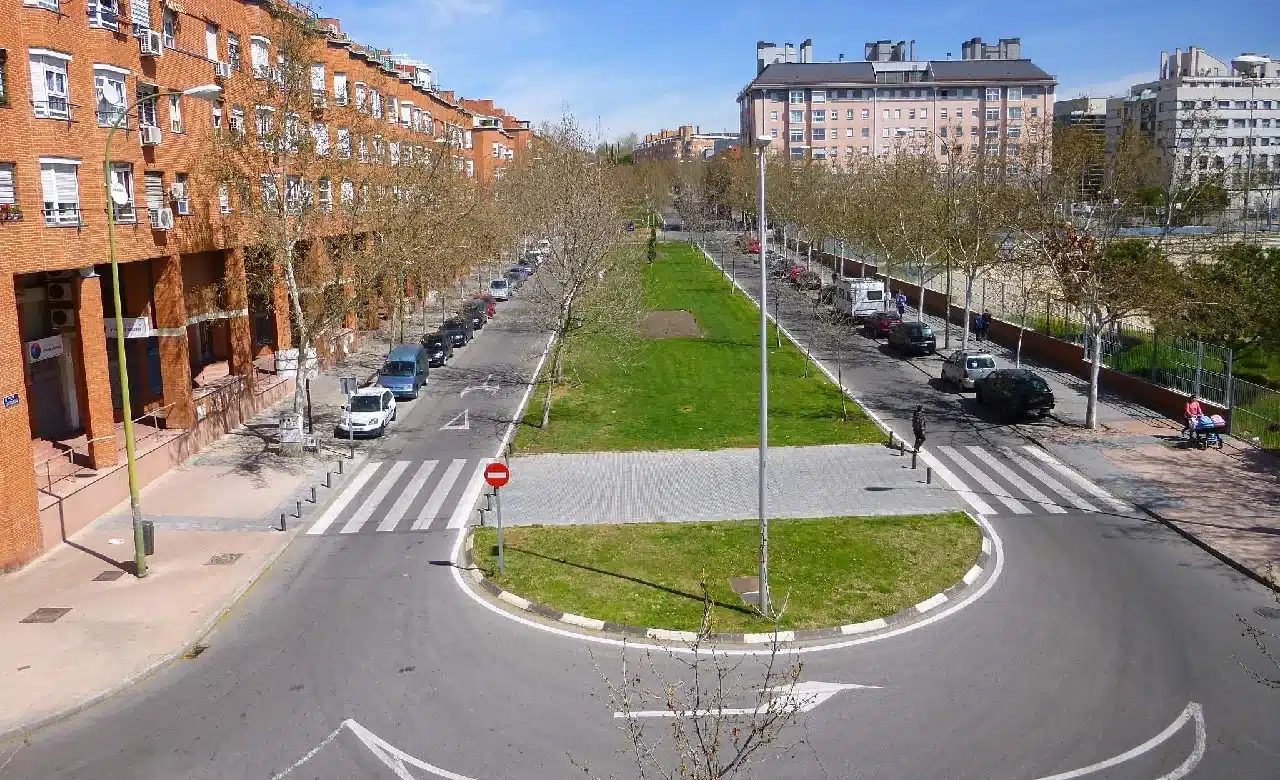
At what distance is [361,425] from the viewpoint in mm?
30172

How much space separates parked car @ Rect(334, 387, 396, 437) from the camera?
30188mm

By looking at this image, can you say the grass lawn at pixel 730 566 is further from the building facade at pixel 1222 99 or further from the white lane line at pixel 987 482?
the building facade at pixel 1222 99

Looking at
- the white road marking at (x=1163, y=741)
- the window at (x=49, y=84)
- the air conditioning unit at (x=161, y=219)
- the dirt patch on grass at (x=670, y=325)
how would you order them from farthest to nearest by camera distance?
the dirt patch on grass at (x=670, y=325) < the air conditioning unit at (x=161, y=219) < the window at (x=49, y=84) < the white road marking at (x=1163, y=741)

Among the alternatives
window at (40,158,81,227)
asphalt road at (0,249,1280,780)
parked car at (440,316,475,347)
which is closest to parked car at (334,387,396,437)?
window at (40,158,81,227)

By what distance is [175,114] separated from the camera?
28625mm

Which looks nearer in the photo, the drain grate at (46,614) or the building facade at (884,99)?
the drain grate at (46,614)

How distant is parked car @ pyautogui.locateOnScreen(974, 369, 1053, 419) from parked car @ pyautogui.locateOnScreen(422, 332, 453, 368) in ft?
76.3

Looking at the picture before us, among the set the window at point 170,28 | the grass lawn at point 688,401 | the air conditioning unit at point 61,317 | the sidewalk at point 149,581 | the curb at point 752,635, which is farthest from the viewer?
the grass lawn at point 688,401

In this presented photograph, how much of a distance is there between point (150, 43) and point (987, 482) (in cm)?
2570

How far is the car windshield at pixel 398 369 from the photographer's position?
118 feet

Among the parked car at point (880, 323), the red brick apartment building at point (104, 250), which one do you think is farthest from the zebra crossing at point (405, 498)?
the parked car at point (880, 323)

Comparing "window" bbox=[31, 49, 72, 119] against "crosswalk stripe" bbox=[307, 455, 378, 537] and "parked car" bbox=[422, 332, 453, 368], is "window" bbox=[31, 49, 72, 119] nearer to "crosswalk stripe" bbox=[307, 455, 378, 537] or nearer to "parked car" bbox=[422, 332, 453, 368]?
"crosswalk stripe" bbox=[307, 455, 378, 537]

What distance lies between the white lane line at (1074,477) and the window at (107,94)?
25.5 metres

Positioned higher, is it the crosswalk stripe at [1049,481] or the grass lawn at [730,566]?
the crosswalk stripe at [1049,481]
